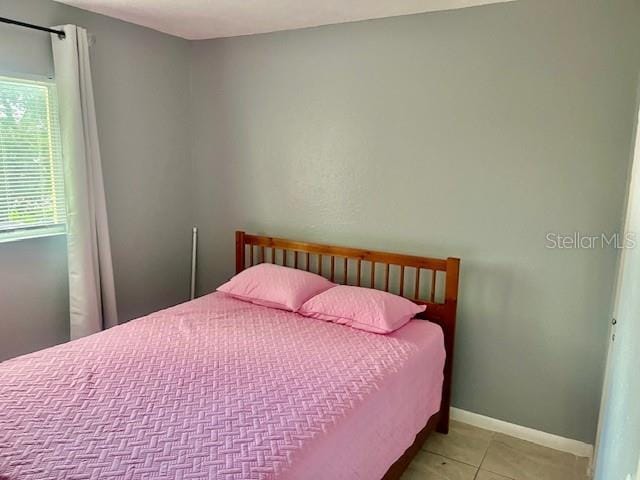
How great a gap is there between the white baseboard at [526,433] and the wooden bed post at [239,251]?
1.69 m

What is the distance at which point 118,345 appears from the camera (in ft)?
7.75

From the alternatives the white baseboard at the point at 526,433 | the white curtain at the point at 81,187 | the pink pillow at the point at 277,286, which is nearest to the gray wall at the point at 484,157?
the white baseboard at the point at 526,433

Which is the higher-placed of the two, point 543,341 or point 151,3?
point 151,3

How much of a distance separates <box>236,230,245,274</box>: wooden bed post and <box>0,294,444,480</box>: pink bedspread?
759 mm

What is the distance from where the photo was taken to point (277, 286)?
2.96m

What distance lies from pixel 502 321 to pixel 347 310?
88cm

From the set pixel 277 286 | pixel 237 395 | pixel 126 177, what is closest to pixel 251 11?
pixel 126 177

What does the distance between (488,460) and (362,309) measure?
1020mm

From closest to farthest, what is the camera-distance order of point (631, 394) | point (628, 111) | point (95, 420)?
point (631, 394) < point (95, 420) < point (628, 111)

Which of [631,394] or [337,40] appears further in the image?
[337,40]

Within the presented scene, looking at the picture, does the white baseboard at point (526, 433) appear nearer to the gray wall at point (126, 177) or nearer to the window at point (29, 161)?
the gray wall at point (126, 177)

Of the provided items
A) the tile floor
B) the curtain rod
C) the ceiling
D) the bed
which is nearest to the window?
the curtain rod

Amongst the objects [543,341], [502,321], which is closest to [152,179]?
[502,321]

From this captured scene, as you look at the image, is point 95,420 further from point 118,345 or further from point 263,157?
point 263,157
